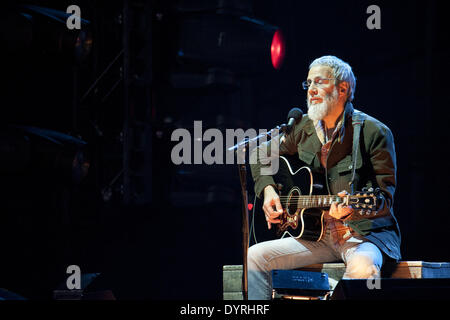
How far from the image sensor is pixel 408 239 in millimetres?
5410

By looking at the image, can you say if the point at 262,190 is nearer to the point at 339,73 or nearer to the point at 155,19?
the point at 339,73

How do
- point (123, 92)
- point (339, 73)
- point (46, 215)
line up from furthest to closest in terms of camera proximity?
point (123, 92) → point (46, 215) → point (339, 73)

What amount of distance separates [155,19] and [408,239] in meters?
3.59

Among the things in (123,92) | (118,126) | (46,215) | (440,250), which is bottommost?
(440,250)

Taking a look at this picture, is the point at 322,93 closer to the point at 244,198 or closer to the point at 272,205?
the point at 272,205

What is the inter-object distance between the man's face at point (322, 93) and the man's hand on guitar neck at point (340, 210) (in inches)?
30.9

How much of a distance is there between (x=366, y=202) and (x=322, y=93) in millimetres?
994

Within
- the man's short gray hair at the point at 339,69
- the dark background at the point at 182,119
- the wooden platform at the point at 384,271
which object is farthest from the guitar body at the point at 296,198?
the dark background at the point at 182,119

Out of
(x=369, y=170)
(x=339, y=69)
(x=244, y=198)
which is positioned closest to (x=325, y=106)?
(x=339, y=69)

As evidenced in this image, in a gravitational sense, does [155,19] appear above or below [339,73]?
above

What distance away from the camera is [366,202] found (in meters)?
3.30

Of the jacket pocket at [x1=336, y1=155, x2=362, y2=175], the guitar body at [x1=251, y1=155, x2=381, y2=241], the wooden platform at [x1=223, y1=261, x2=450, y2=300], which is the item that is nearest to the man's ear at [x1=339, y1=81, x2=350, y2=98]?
the jacket pocket at [x1=336, y1=155, x2=362, y2=175]

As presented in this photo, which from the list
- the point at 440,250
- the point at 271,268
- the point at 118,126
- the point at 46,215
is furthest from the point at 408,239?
the point at 46,215

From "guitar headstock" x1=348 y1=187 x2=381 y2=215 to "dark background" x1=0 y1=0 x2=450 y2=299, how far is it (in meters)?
2.16
